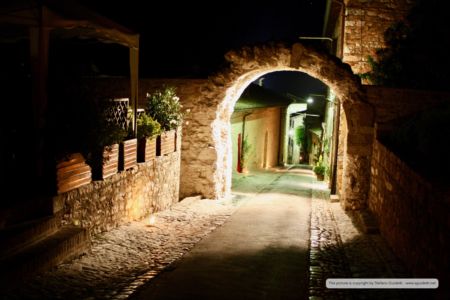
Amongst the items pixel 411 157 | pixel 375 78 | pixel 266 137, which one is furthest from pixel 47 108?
pixel 266 137

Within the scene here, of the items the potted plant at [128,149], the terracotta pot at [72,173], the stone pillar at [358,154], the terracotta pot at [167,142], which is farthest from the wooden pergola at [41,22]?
the stone pillar at [358,154]

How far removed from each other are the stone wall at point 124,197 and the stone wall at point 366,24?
6251mm

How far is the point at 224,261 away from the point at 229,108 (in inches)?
264

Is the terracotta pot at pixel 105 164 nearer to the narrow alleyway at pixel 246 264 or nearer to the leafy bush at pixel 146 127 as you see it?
the leafy bush at pixel 146 127

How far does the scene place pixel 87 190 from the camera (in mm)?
5957

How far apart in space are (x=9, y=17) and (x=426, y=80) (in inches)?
401

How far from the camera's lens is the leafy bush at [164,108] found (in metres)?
9.45

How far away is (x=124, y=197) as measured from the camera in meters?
7.28

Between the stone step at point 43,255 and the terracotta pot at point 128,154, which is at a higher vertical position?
the terracotta pot at point 128,154

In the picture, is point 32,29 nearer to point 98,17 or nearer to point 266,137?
point 98,17

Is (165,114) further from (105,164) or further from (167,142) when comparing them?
(105,164)

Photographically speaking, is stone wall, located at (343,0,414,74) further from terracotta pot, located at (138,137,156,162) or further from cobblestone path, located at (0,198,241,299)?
terracotta pot, located at (138,137,156,162)

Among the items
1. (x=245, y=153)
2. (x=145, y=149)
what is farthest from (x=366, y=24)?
(x=245, y=153)

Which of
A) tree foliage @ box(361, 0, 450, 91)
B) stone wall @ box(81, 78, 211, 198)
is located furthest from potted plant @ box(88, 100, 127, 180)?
tree foliage @ box(361, 0, 450, 91)
